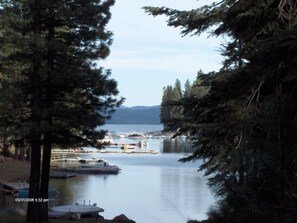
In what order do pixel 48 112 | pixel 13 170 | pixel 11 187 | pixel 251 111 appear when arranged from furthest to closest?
pixel 13 170 → pixel 11 187 → pixel 48 112 → pixel 251 111

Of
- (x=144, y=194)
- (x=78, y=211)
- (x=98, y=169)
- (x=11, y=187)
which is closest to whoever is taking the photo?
(x=78, y=211)

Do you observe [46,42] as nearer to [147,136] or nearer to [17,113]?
[17,113]

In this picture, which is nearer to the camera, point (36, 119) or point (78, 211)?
point (36, 119)

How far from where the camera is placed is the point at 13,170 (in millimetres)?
42625

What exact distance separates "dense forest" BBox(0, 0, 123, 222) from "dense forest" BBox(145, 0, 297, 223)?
680 cm

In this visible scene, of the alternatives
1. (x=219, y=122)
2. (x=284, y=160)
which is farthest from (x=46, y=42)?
(x=284, y=160)

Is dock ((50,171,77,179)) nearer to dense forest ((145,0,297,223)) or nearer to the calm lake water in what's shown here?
the calm lake water

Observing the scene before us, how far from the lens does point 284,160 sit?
18.6ft

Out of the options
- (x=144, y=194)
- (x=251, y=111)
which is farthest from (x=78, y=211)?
(x=251, y=111)

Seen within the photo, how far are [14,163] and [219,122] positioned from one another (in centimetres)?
4036

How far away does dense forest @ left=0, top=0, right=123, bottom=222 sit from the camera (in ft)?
47.5

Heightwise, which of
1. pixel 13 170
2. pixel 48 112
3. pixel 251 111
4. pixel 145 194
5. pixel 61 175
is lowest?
pixel 145 194

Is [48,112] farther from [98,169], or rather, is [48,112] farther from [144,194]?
[98,169]

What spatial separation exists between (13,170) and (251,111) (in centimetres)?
3832
